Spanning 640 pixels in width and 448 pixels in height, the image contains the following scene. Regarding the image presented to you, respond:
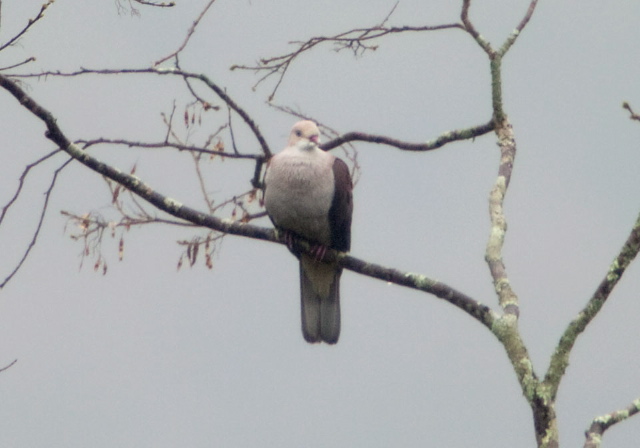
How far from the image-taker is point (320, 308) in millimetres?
6504

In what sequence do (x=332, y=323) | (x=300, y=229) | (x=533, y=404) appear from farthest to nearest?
(x=332, y=323) → (x=300, y=229) → (x=533, y=404)

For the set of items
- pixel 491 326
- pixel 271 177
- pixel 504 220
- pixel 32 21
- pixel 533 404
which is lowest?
pixel 533 404

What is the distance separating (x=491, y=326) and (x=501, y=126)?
126 cm

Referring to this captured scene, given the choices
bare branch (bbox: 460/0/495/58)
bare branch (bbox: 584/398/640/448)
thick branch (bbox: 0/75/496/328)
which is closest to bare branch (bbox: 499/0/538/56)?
bare branch (bbox: 460/0/495/58)

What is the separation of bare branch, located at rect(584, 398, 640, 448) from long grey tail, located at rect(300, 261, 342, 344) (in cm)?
278

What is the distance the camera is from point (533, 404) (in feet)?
12.9

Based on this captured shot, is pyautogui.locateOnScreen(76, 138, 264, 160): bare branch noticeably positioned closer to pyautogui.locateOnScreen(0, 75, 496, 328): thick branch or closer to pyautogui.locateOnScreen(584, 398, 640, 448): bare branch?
pyautogui.locateOnScreen(0, 75, 496, 328): thick branch

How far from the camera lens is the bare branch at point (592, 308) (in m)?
3.96

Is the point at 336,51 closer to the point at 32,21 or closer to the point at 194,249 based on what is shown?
the point at 194,249

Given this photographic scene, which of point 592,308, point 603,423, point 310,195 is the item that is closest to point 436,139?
point 310,195

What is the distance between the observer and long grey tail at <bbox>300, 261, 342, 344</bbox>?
6.48 meters

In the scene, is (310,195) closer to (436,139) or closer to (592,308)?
(436,139)

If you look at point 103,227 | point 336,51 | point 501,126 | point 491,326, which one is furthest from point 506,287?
point 103,227

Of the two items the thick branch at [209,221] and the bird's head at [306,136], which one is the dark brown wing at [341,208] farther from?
the thick branch at [209,221]
